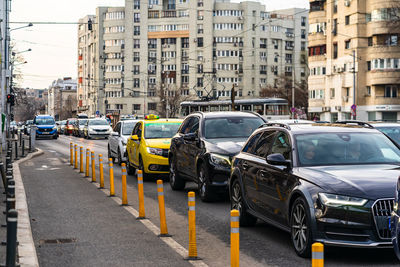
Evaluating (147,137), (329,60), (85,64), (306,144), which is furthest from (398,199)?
(85,64)

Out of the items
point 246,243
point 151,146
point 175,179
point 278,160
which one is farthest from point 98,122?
point 278,160

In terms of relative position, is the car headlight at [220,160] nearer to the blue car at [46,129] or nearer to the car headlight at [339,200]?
the car headlight at [339,200]

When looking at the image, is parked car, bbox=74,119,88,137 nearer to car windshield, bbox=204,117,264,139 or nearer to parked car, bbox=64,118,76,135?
parked car, bbox=64,118,76,135

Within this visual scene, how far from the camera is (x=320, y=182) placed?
794 cm

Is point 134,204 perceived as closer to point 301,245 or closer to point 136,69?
point 301,245

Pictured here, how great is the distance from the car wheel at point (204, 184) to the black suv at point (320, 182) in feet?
8.28

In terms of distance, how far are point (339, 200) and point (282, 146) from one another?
74.5 inches

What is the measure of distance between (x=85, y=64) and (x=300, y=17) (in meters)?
48.2

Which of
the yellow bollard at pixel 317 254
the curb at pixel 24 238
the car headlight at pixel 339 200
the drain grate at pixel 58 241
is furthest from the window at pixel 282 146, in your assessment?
the yellow bollard at pixel 317 254

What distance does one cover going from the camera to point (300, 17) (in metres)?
130

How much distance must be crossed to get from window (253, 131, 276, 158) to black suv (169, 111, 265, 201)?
306 cm

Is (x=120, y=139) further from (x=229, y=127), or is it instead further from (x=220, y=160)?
(x=220, y=160)

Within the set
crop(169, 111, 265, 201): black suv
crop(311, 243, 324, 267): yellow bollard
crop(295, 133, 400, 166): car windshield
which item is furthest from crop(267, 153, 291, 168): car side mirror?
crop(169, 111, 265, 201): black suv

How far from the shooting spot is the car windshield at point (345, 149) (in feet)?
28.9
